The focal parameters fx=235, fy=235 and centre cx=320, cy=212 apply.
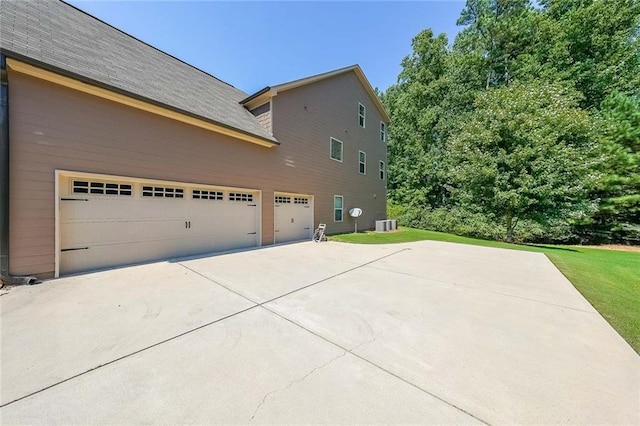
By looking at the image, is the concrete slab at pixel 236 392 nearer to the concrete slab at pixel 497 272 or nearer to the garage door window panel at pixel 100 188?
the concrete slab at pixel 497 272

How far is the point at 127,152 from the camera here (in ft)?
18.7

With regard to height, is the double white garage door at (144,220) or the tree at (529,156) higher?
the tree at (529,156)

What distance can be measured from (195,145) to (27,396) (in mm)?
6330

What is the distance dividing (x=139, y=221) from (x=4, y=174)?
90.1 inches

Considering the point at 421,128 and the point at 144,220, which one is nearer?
the point at 144,220

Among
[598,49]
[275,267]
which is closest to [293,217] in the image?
[275,267]

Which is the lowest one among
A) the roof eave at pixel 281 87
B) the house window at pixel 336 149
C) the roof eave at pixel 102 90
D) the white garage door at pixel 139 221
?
the white garage door at pixel 139 221

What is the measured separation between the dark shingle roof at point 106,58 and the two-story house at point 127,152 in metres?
0.04

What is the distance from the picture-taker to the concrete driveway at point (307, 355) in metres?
1.75

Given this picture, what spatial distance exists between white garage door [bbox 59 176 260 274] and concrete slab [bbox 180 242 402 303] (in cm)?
92

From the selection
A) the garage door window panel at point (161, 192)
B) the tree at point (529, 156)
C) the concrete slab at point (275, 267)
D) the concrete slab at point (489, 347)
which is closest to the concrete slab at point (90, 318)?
the concrete slab at point (275, 267)

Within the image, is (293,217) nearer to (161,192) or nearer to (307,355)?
(161,192)

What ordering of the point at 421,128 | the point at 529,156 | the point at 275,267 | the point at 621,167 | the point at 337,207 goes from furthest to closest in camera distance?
the point at 421,128, the point at 621,167, the point at 337,207, the point at 529,156, the point at 275,267

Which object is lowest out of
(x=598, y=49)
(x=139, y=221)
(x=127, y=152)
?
(x=139, y=221)
